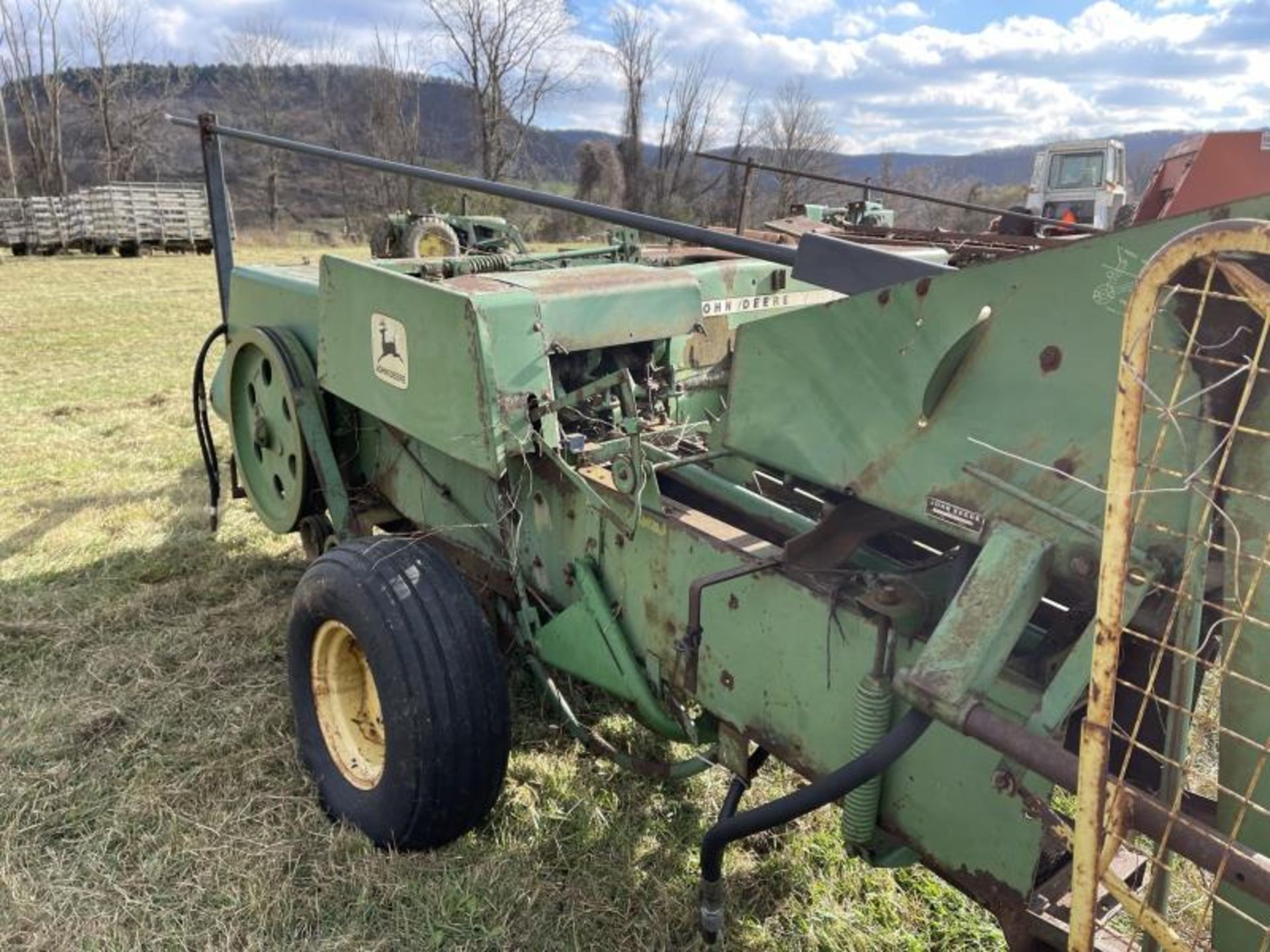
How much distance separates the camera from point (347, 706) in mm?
2777

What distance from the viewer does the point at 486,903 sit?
2.39 m

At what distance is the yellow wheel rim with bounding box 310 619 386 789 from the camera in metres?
2.72

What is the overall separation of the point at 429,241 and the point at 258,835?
146 inches

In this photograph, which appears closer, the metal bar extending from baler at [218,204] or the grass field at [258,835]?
the grass field at [258,835]

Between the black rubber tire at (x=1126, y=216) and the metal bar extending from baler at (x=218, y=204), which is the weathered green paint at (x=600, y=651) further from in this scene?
the metal bar extending from baler at (x=218, y=204)

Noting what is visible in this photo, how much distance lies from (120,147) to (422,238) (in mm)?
39348

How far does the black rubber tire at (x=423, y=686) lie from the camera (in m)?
2.36

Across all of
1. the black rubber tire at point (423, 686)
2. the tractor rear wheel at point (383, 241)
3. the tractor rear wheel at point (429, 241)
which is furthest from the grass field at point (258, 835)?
the tractor rear wheel at point (383, 241)

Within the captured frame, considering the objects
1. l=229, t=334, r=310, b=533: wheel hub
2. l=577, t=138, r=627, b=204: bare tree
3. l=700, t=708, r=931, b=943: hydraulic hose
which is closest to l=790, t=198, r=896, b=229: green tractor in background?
l=229, t=334, r=310, b=533: wheel hub

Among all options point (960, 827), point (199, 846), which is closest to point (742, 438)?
point (960, 827)

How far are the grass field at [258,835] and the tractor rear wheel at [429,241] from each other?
2115 mm

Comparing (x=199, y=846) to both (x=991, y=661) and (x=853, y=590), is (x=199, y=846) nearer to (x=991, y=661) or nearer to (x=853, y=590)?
(x=853, y=590)

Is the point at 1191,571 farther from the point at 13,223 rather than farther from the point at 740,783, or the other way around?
the point at 13,223

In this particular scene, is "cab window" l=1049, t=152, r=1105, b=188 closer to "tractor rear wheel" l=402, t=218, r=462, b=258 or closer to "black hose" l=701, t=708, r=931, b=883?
"tractor rear wheel" l=402, t=218, r=462, b=258
